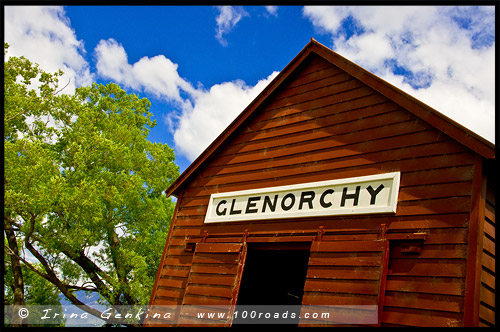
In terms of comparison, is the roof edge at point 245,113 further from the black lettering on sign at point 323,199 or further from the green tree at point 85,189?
the green tree at point 85,189

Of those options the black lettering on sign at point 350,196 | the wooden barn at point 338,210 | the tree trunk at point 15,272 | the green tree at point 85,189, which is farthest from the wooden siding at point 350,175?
the tree trunk at point 15,272

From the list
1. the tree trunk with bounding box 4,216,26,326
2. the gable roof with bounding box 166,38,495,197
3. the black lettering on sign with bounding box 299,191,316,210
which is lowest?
the tree trunk with bounding box 4,216,26,326

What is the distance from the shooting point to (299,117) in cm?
927

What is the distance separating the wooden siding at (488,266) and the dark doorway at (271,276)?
155 inches

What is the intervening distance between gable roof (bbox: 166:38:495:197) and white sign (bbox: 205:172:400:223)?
1.08 metres

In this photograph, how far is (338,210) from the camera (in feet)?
25.0

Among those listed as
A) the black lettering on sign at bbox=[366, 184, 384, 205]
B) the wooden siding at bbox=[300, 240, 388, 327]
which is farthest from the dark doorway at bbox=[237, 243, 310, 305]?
the black lettering on sign at bbox=[366, 184, 384, 205]

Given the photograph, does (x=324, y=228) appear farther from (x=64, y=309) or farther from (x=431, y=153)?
(x=64, y=309)

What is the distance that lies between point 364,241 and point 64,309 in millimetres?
16078

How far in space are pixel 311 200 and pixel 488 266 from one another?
304 centimetres

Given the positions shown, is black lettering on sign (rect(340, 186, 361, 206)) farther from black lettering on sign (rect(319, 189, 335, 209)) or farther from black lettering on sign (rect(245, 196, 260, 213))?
black lettering on sign (rect(245, 196, 260, 213))

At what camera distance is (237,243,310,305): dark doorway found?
34.2 ft

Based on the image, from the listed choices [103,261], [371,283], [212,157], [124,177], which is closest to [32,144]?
[124,177]

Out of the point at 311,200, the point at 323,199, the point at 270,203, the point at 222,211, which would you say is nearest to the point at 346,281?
the point at 323,199
